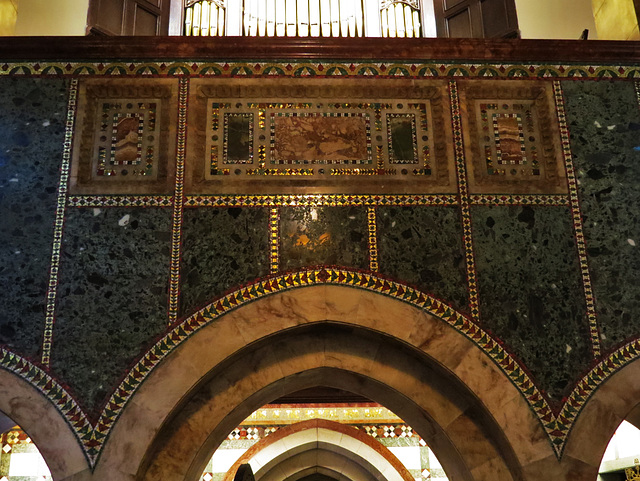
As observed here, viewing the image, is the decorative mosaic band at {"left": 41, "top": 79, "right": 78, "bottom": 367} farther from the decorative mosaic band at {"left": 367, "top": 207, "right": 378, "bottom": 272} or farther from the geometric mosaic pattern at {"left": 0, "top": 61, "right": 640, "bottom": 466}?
the decorative mosaic band at {"left": 367, "top": 207, "right": 378, "bottom": 272}

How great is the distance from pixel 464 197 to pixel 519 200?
449mm

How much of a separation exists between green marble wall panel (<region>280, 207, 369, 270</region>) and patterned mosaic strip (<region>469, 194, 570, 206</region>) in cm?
93

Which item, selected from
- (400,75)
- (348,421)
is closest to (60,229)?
(400,75)

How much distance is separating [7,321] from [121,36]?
2.50 meters

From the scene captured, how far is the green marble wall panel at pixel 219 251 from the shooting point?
5.98 m

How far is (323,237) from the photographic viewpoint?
6172 millimetres

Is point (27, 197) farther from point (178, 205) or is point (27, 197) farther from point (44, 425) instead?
point (44, 425)

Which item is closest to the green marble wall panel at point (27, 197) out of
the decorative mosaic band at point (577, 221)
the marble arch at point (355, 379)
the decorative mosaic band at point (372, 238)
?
the marble arch at point (355, 379)

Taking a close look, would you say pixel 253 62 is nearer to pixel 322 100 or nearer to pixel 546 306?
pixel 322 100

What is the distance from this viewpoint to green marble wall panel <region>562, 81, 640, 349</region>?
607 cm

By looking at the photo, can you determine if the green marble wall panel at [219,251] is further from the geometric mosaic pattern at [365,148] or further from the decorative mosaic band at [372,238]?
the decorative mosaic band at [372,238]

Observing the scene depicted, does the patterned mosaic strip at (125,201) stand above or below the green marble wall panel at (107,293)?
above

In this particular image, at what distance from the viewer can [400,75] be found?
6602 mm

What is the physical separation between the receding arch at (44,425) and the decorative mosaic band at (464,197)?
10.1ft
